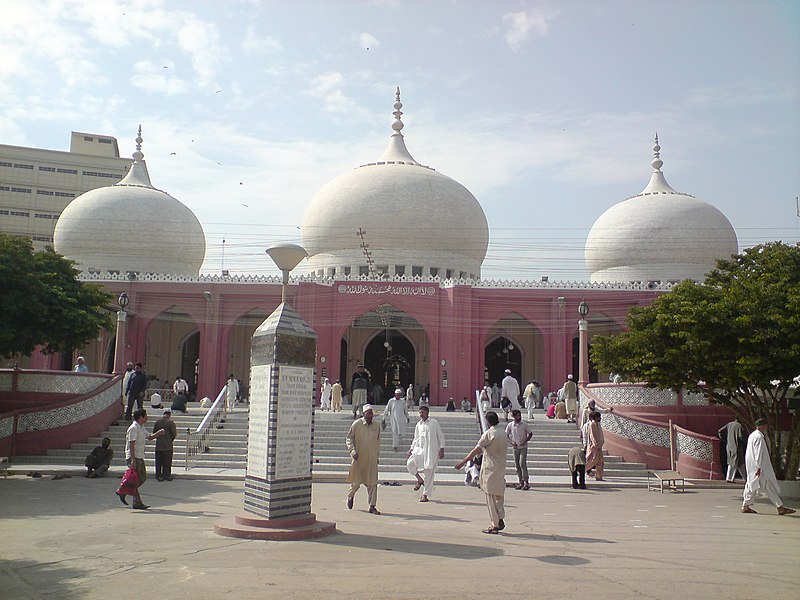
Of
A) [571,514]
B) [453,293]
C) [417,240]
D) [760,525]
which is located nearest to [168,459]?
[571,514]

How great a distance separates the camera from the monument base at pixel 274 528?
7.94 m

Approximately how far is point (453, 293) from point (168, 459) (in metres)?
16.1

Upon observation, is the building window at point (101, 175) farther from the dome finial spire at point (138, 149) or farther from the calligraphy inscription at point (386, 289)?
the calligraphy inscription at point (386, 289)

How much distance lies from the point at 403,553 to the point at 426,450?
16.1 ft

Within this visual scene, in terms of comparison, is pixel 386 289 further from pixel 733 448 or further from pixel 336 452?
pixel 733 448

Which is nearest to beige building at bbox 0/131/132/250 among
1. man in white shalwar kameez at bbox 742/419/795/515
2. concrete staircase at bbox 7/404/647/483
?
concrete staircase at bbox 7/404/647/483

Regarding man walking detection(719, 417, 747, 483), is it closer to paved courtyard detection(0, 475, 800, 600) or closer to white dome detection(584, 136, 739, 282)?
paved courtyard detection(0, 475, 800, 600)

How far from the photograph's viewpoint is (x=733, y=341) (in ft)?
43.0

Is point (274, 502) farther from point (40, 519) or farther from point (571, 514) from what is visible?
point (571, 514)

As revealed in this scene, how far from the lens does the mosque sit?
28359mm

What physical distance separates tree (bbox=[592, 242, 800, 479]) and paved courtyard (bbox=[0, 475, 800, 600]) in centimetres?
234

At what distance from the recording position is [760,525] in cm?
974

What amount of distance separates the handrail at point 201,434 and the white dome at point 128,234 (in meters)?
15.2

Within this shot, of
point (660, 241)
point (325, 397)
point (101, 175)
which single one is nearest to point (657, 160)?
point (660, 241)
